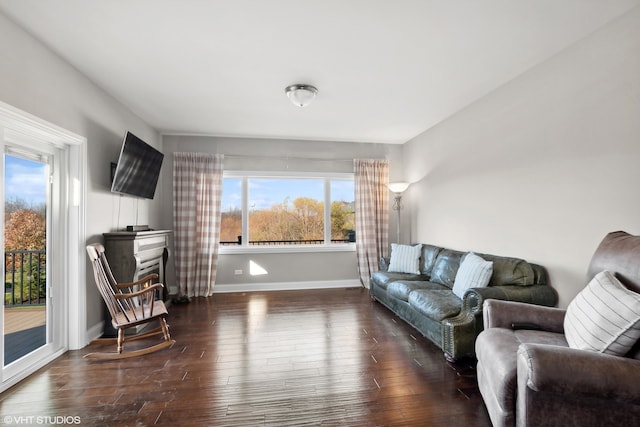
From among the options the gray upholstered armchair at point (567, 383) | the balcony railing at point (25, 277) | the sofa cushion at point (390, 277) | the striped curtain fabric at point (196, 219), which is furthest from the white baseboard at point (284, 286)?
the gray upholstered armchair at point (567, 383)

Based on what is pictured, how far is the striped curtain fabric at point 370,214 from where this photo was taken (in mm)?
5238

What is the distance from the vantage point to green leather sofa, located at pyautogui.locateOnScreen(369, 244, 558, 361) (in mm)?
2514

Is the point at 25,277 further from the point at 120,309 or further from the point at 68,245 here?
the point at 120,309

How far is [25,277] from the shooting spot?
2445mm

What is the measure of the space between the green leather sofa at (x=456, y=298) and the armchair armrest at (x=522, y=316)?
1.39ft

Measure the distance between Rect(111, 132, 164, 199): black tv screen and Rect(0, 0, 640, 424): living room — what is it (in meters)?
0.21

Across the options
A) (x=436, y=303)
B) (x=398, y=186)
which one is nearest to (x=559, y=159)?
(x=436, y=303)

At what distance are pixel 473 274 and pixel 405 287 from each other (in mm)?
842

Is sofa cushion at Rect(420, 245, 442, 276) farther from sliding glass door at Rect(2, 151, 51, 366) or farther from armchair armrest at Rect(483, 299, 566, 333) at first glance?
sliding glass door at Rect(2, 151, 51, 366)

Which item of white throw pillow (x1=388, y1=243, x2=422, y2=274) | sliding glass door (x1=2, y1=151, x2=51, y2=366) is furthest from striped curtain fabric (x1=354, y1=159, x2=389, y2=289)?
sliding glass door (x1=2, y1=151, x2=51, y2=366)

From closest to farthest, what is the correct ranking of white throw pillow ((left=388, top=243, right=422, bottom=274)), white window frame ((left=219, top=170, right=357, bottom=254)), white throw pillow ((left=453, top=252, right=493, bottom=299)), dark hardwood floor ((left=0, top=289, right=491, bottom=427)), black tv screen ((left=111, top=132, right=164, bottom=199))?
dark hardwood floor ((left=0, top=289, right=491, bottom=427)), white throw pillow ((left=453, top=252, right=493, bottom=299)), black tv screen ((left=111, top=132, right=164, bottom=199)), white throw pillow ((left=388, top=243, right=422, bottom=274)), white window frame ((left=219, top=170, right=357, bottom=254))

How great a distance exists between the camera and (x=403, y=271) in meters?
4.32

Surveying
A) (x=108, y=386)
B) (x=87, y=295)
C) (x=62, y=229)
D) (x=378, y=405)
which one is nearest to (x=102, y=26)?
(x=62, y=229)

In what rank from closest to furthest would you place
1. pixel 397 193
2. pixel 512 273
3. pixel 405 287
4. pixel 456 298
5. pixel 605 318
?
pixel 605 318 < pixel 512 273 < pixel 456 298 < pixel 405 287 < pixel 397 193
